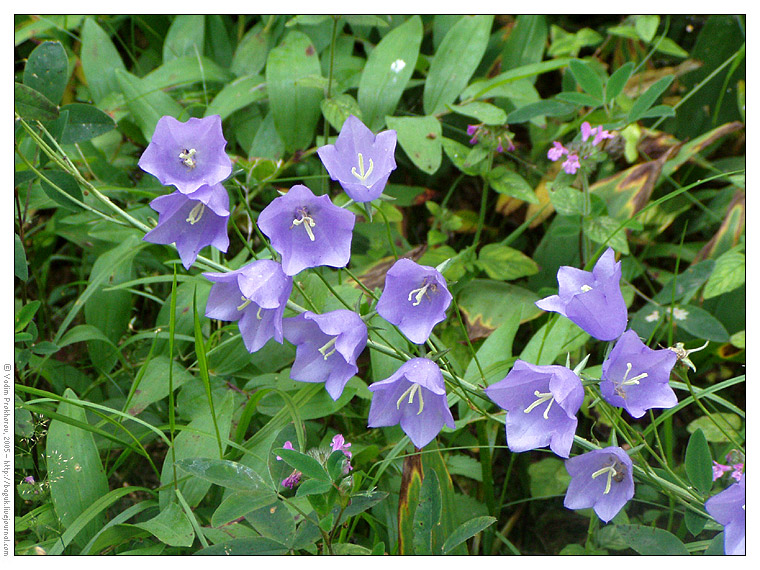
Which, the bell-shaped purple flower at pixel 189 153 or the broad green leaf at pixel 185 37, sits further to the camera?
the broad green leaf at pixel 185 37

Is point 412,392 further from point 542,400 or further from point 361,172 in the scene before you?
point 361,172

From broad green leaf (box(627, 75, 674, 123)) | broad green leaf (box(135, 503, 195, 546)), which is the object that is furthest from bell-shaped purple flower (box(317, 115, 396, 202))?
broad green leaf (box(627, 75, 674, 123))

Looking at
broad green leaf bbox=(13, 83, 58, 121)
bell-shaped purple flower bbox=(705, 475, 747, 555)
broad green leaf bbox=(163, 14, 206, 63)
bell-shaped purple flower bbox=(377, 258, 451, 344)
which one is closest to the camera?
bell-shaped purple flower bbox=(705, 475, 747, 555)

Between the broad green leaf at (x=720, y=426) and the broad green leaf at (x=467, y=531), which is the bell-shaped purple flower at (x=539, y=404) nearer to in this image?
the broad green leaf at (x=467, y=531)

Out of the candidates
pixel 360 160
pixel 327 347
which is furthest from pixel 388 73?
pixel 327 347

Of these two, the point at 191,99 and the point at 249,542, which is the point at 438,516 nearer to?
the point at 249,542

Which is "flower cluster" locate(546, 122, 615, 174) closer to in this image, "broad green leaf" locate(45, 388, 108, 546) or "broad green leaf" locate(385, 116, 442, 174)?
"broad green leaf" locate(385, 116, 442, 174)

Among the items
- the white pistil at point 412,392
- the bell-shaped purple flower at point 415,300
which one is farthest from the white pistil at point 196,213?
the white pistil at point 412,392
